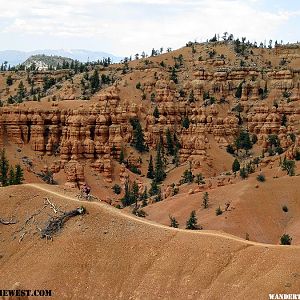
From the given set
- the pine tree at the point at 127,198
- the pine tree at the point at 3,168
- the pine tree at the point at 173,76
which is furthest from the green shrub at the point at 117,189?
the pine tree at the point at 173,76

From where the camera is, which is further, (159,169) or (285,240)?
(159,169)

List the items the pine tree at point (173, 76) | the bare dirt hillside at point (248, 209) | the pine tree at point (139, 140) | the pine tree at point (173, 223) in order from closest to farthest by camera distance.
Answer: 1. the pine tree at point (173, 223)
2. the bare dirt hillside at point (248, 209)
3. the pine tree at point (139, 140)
4. the pine tree at point (173, 76)

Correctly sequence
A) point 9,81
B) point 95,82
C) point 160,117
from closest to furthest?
point 160,117 → point 95,82 → point 9,81

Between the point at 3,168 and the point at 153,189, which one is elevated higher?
the point at 3,168

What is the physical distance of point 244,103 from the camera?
94.8m

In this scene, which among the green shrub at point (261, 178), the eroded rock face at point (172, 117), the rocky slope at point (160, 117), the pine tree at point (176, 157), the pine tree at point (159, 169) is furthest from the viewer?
the pine tree at point (176, 157)

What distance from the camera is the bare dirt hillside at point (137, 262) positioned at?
101ft

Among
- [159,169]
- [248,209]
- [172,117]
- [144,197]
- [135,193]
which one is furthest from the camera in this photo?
[172,117]

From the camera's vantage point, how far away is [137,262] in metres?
33.7

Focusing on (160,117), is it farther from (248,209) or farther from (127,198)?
(248,209)

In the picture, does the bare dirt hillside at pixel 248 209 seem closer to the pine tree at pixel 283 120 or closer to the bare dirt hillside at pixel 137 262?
the bare dirt hillside at pixel 137 262

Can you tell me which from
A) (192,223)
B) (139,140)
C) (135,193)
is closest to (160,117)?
(139,140)

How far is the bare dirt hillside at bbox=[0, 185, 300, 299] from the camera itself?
101 feet

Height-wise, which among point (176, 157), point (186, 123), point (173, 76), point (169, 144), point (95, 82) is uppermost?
point (173, 76)
